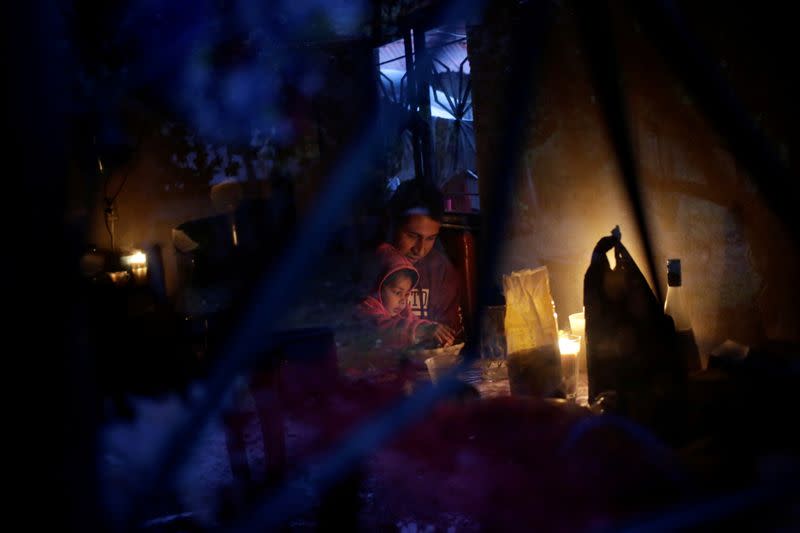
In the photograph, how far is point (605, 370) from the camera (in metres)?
2.31

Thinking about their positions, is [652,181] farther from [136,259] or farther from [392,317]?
[136,259]

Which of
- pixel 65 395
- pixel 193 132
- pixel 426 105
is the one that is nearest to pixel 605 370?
pixel 65 395

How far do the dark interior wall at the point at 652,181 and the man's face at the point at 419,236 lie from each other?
103 cm

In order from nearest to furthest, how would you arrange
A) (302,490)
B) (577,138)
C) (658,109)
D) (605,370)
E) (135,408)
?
(302,490)
(605,370)
(658,109)
(577,138)
(135,408)

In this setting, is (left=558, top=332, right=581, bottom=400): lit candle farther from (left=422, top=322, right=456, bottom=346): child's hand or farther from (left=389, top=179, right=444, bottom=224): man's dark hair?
(left=389, top=179, right=444, bottom=224): man's dark hair

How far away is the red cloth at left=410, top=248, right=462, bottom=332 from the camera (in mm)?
4551

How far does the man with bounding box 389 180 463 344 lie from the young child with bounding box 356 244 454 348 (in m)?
0.06

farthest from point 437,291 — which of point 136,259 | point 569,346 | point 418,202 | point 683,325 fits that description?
point 136,259

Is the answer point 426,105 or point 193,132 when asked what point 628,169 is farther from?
point 193,132

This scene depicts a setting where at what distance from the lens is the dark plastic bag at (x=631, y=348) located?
2.09m

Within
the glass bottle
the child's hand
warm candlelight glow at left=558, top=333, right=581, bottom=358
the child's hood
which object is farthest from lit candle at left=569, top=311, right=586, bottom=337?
the child's hood

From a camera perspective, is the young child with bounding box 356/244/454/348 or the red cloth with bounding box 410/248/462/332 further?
the young child with bounding box 356/244/454/348

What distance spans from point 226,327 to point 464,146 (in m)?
7.79

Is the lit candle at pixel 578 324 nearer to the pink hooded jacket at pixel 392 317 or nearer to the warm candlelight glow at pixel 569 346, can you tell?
the warm candlelight glow at pixel 569 346
